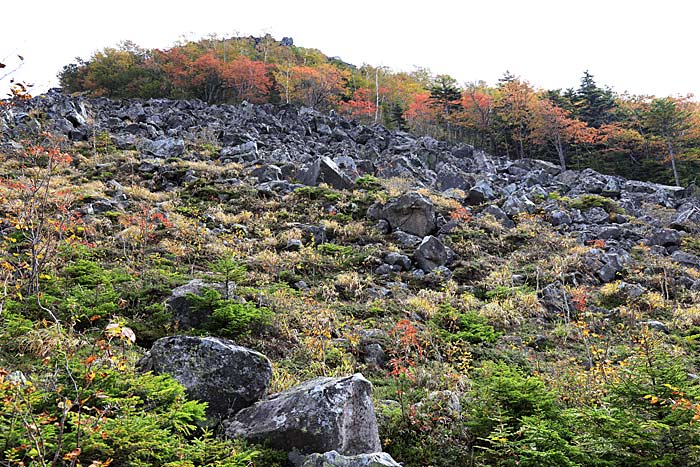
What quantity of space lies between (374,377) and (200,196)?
10880 millimetres

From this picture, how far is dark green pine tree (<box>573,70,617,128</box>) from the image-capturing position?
34.9 m

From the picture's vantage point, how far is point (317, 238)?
40.2 feet

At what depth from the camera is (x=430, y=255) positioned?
11109 mm

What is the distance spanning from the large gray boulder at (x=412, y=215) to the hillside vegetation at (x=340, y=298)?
0.23 ft

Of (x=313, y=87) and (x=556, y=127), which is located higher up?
(x=313, y=87)

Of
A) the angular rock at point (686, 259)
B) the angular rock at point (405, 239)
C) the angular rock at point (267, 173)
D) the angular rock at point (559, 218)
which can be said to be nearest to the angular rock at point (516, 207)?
the angular rock at point (559, 218)

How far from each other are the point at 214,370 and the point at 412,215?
9.89 metres

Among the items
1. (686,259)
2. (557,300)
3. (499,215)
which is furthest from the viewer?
(499,215)

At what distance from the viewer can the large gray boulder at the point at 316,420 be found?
3.48 meters

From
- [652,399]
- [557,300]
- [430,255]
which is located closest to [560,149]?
[430,255]

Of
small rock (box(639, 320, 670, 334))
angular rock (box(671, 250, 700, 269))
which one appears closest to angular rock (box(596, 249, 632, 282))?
angular rock (box(671, 250, 700, 269))

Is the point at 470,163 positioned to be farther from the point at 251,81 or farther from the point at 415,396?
the point at 415,396

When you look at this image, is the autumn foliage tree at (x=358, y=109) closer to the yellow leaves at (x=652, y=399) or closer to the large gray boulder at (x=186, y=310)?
the large gray boulder at (x=186, y=310)

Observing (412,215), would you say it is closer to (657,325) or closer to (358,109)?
(657,325)
